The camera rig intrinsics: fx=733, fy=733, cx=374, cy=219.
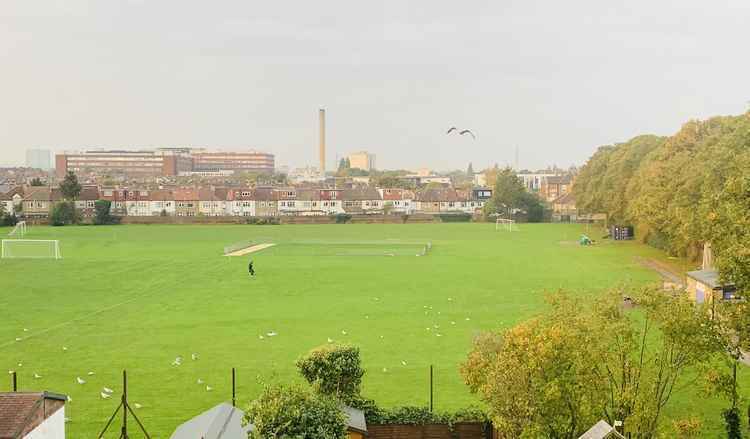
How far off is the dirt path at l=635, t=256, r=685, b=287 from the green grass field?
2.69 feet

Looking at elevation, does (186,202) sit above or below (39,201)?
below

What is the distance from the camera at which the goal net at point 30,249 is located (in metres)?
56.6

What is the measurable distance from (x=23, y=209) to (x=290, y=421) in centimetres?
11976

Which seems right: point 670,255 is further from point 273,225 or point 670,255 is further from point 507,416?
point 273,225

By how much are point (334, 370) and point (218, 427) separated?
10.3 ft

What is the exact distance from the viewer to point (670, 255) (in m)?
55.6

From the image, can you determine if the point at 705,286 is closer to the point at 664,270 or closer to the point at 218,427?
the point at 664,270

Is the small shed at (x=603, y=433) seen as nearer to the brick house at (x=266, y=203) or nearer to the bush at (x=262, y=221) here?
the bush at (x=262, y=221)

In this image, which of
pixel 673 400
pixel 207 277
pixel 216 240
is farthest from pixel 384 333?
pixel 216 240

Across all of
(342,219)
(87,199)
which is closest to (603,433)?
(342,219)

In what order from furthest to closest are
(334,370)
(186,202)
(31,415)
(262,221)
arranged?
(186,202)
(262,221)
(334,370)
(31,415)

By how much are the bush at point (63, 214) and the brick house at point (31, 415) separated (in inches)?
3754

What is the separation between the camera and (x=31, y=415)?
1177cm

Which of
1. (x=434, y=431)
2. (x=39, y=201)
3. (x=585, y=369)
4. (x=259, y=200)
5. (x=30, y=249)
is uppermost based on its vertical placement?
(x=39, y=201)
